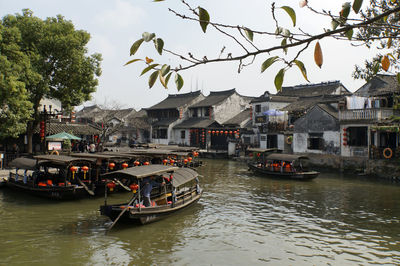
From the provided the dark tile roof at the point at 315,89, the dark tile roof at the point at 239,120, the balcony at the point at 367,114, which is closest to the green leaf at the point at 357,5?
the balcony at the point at 367,114

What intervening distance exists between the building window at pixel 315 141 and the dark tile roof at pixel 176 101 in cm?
2340

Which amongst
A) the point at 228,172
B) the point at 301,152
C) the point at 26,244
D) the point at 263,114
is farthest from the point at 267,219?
the point at 263,114

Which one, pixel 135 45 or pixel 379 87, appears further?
pixel 379 87

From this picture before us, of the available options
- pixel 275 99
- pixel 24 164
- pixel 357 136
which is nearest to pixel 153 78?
pixel 24 164

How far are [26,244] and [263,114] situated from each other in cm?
2833

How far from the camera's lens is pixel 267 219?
491 inches

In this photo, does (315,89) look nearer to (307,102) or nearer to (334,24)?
(307,102)

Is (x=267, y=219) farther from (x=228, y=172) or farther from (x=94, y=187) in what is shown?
(x=228, y=172)

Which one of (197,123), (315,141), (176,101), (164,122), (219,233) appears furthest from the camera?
(176,101)

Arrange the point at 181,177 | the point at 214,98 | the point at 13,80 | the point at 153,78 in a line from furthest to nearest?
1. the point at 214,98
2. the point at 13,80
3. the point at 181,177
4. the point at 153,78

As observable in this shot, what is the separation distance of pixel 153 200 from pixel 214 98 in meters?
36.2

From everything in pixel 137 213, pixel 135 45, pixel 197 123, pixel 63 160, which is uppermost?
pixel 197 123

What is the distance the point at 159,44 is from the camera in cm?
233

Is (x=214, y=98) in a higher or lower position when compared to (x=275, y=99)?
higher
